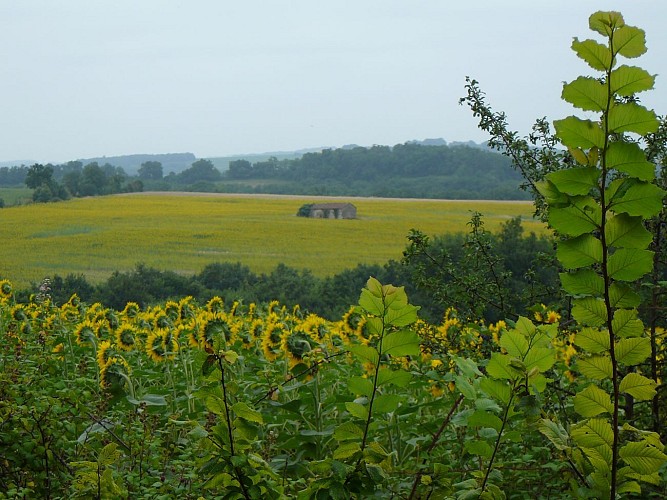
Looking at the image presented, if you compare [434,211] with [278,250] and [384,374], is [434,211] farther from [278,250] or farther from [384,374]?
[384,374]

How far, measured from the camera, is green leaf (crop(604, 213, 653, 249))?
77 centimetres

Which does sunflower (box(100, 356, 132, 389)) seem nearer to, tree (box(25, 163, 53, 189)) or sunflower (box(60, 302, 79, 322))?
sunflower (box(60, 302, 79, 322))

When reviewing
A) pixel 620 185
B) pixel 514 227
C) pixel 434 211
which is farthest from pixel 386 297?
pixel 434 211

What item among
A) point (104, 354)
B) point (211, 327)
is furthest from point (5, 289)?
point (211, 327)

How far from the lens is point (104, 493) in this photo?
1.25m

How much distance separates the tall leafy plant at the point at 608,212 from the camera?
0.73 metres

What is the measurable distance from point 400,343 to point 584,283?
9.6 inches

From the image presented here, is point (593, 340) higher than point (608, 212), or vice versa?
point (608, 212)

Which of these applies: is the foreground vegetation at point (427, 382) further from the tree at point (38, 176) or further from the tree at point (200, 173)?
the tree at point (200, 173)

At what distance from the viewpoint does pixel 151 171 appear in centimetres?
993

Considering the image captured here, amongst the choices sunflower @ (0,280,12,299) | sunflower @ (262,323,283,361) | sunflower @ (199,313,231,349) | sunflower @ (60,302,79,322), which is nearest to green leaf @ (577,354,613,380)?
sunflower @ (199,313,231,349)

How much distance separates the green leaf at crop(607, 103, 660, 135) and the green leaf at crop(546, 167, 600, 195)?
0.04 meters

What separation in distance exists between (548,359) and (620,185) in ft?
0.77

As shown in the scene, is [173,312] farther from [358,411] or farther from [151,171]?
[151,171]
